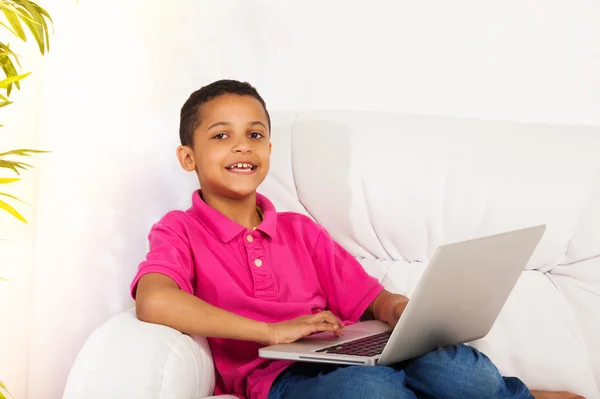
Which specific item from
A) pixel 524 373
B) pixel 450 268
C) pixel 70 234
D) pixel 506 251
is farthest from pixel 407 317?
pixel 70 234

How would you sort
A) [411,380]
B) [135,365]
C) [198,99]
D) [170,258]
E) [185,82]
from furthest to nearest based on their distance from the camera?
[185,82]
[198,99]
[170,258]
[411,380]
[135,365]

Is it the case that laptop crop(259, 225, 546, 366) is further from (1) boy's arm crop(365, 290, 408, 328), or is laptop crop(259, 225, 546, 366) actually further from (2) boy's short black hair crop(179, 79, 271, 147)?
(2) boy's short black hair crop(179, 79, 271, 147)

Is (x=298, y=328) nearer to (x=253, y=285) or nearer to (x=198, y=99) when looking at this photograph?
(x=253, y=285)

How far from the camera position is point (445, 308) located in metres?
1.15

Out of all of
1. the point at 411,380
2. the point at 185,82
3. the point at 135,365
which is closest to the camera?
the point at 135,365

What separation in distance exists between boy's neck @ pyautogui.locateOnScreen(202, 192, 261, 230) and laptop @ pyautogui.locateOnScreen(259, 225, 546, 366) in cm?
33

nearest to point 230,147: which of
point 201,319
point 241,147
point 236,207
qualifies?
point 241,147

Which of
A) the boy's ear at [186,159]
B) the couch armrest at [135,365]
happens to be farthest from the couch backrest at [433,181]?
the couch armrest at [135,365]

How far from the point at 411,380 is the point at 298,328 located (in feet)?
0.67

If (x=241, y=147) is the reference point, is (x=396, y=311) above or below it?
below

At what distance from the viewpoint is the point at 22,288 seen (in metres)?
1.50

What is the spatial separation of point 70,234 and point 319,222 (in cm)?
53

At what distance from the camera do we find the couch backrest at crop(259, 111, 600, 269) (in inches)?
62.6

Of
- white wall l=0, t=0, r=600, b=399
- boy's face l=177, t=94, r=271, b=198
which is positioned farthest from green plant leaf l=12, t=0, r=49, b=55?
boy's face l=177, t=94, r=271, b=198
